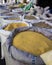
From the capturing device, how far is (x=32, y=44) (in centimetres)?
123

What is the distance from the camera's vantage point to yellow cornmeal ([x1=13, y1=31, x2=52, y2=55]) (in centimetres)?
118

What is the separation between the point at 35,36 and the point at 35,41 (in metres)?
0.11

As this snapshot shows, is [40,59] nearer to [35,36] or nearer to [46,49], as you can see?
[46,49]

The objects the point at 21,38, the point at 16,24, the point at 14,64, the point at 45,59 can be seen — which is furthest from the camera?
the point at 16,24

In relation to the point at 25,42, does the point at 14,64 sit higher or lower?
lower

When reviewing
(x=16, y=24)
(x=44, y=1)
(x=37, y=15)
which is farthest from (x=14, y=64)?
(x=44, y=1)

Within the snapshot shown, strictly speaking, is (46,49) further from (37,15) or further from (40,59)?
(37,15)

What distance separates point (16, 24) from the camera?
6.71 ft

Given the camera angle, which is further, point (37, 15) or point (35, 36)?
point (37, 15)

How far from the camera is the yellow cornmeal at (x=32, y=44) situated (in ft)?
3.88

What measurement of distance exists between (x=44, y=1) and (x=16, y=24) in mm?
1553

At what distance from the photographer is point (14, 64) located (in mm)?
1209

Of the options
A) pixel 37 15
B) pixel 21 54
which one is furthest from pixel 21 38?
pixel 37 15

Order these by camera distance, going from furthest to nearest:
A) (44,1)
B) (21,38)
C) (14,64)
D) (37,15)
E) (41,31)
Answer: (44,1)
(37,15)
(41,31)
(21,38)
(14,64)
